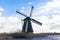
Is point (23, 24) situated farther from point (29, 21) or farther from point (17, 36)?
point (17, 36)

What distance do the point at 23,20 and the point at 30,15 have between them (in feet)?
14.5

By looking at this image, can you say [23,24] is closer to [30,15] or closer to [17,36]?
[30,15]

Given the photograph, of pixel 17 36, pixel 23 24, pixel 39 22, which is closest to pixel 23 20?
pixel 23 24

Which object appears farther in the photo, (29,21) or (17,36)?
(17,36)

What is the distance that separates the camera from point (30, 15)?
7612cm

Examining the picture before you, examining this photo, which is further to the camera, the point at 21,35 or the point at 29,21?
the point at 21,35

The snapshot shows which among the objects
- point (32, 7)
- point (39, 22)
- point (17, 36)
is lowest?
point (17, 36)

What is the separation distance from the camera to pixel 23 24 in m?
72.9

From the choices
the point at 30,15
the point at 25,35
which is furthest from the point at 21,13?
the point at 25,35

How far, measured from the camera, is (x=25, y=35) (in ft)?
256

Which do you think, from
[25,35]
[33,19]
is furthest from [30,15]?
[25,35]

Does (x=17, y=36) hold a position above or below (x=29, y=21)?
below

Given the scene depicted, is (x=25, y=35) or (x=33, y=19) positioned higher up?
(x=33, y=19)

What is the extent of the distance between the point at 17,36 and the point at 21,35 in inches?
138
